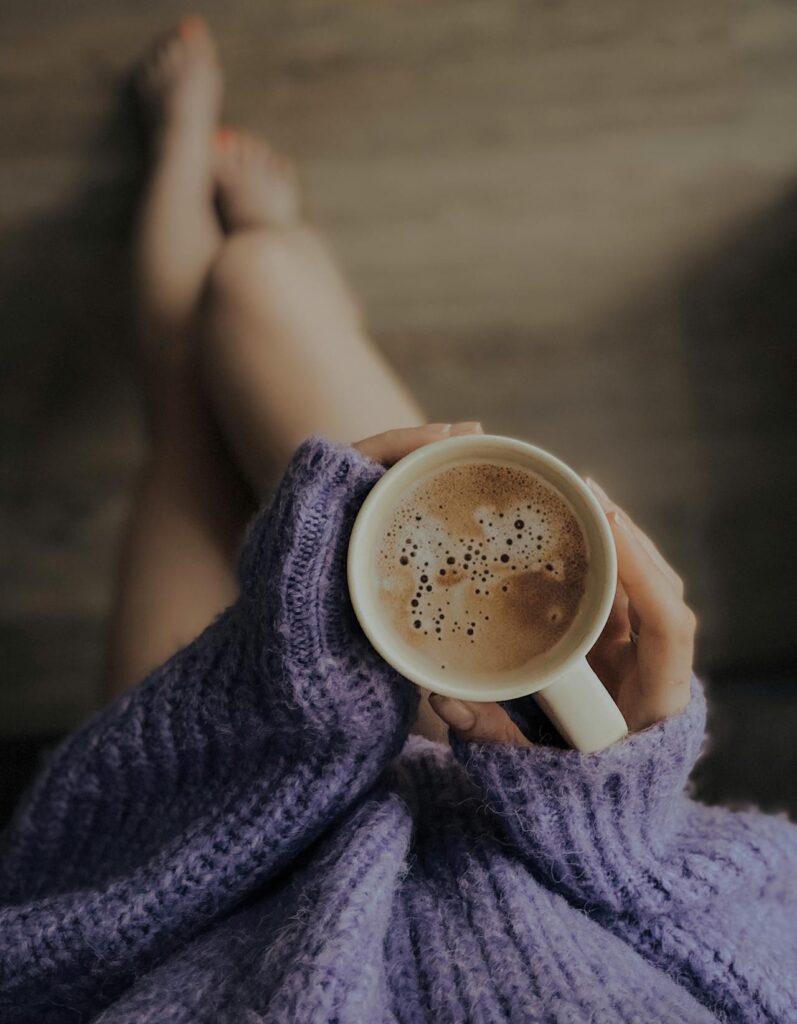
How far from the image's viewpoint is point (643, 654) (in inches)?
24.0

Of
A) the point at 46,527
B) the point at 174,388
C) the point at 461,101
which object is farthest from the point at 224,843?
the point at 461,101

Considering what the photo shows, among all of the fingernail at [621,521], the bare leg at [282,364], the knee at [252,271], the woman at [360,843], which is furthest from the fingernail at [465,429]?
the knee at [252,271]

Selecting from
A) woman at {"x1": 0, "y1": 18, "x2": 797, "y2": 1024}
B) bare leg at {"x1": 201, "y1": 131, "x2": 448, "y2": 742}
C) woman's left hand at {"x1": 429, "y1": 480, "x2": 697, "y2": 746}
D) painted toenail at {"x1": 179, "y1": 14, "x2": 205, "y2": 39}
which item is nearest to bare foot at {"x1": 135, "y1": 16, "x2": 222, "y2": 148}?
painted toenail at {"x1": 179, "y1": 14, "x2": 205, "y2": 39}

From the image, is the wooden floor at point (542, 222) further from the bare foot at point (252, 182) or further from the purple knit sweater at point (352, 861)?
the purple knit sweater at point (352, 861)

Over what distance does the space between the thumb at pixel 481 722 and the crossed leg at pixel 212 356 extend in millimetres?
298

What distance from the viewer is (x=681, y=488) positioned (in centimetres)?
115

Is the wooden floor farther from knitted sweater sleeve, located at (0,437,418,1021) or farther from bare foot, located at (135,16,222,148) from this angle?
knitted sweater sleeve, located at (0,437,418,1021)

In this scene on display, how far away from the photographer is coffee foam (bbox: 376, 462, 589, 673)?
58 centimetres

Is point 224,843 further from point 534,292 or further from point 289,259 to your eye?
point 534,292

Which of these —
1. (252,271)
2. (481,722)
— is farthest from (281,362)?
(481,722)

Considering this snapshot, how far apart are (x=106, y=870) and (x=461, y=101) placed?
99cm

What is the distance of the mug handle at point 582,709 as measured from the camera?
21.8 inches

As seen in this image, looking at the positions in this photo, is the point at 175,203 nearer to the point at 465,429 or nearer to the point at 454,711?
the point at 465,429

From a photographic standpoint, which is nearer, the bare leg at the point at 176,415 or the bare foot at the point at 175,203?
the bare leg at the point at 176,415
